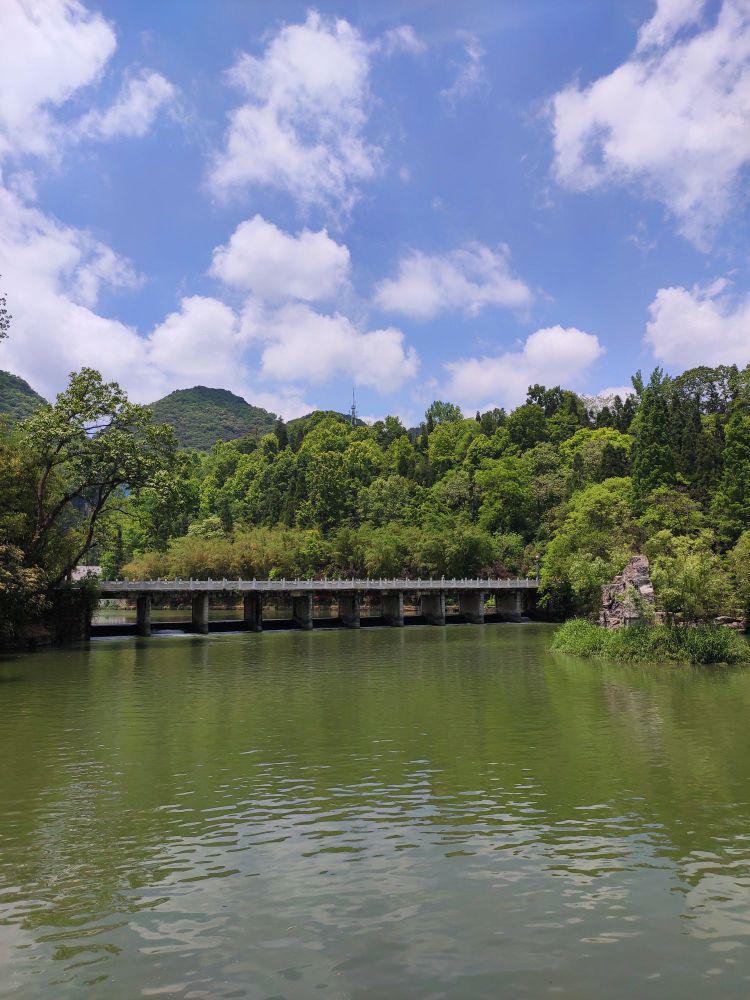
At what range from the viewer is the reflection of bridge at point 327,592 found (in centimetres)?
6506

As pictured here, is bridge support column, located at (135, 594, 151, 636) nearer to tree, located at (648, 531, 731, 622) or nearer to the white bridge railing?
the white bridge railing

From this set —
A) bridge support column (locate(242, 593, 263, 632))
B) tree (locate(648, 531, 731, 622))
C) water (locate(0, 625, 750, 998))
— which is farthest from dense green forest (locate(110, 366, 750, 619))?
water (locate(0, 625, 750, 998))

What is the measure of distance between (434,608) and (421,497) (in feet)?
156

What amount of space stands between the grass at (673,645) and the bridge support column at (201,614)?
120ft

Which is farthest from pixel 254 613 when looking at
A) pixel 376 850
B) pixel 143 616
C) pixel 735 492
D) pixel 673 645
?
pixel 376 850

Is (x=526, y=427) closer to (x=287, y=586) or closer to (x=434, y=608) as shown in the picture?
(x=434, y=608)

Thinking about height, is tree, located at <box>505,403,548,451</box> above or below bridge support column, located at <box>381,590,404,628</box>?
above

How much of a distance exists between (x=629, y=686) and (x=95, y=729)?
19.3 m

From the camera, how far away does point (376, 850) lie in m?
11.5

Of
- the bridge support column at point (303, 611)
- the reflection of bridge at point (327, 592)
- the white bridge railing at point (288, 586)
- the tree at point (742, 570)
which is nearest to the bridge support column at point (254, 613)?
the reflection of bridge at point (327, 592)

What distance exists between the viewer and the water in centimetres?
801

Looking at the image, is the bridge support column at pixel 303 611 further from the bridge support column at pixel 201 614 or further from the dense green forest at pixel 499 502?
the dense green forest at pixel 499 502

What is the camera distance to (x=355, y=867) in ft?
35.5

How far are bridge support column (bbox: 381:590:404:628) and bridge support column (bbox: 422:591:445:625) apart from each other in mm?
4646
